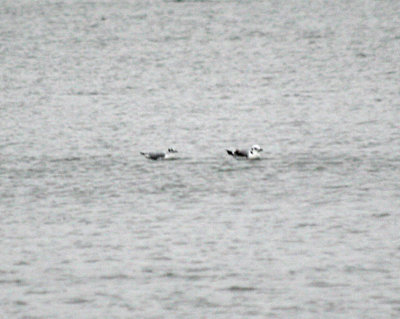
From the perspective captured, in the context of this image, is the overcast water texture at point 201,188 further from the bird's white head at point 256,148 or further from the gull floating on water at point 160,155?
the bird's white head at point 256,148

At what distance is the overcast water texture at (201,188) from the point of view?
20766mm

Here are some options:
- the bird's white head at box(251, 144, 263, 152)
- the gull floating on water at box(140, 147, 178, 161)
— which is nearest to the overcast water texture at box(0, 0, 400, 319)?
the gull floating on water at box(140, 147, 178, 161)

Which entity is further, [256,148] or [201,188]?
[256,148]

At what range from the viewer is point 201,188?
2959 cm

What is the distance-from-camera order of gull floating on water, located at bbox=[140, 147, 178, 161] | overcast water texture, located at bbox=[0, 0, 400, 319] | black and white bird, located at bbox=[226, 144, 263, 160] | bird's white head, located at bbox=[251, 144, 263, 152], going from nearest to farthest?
overcast water texture, located at bbox=[0, 0, 400, 319] < black and white bird, located at bbox=[226, 144, 263, 160] < gull floating on water, located at bbox=[140, 147, 178, 161] < bird's white head, located at bbox=[251, 144, 263, 152]

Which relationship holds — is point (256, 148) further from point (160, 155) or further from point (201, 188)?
point (201, 188)

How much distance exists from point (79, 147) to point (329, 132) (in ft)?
29.9

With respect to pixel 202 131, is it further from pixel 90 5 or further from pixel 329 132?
pixel 90 5

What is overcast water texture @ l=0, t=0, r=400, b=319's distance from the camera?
20.8 meters

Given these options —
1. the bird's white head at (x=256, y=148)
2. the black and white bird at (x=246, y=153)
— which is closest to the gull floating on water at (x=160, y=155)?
the black and white bird at (x=246, y=153)

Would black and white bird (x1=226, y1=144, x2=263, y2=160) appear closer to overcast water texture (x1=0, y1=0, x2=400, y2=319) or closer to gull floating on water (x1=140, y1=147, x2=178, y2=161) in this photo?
overcast water texture (x1=0, y1=0, x2=400, y2=319)

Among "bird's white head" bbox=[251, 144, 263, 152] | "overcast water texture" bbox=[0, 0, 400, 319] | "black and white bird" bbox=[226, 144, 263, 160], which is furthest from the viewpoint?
"bird's white head" bbox=[251, 144, 263, 152]

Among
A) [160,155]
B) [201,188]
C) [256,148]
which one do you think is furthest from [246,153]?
[201,188]

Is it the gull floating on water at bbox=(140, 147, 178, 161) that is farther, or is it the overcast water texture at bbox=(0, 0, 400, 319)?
the gull floating on water at bbox=(140, 147, 178, 161)
